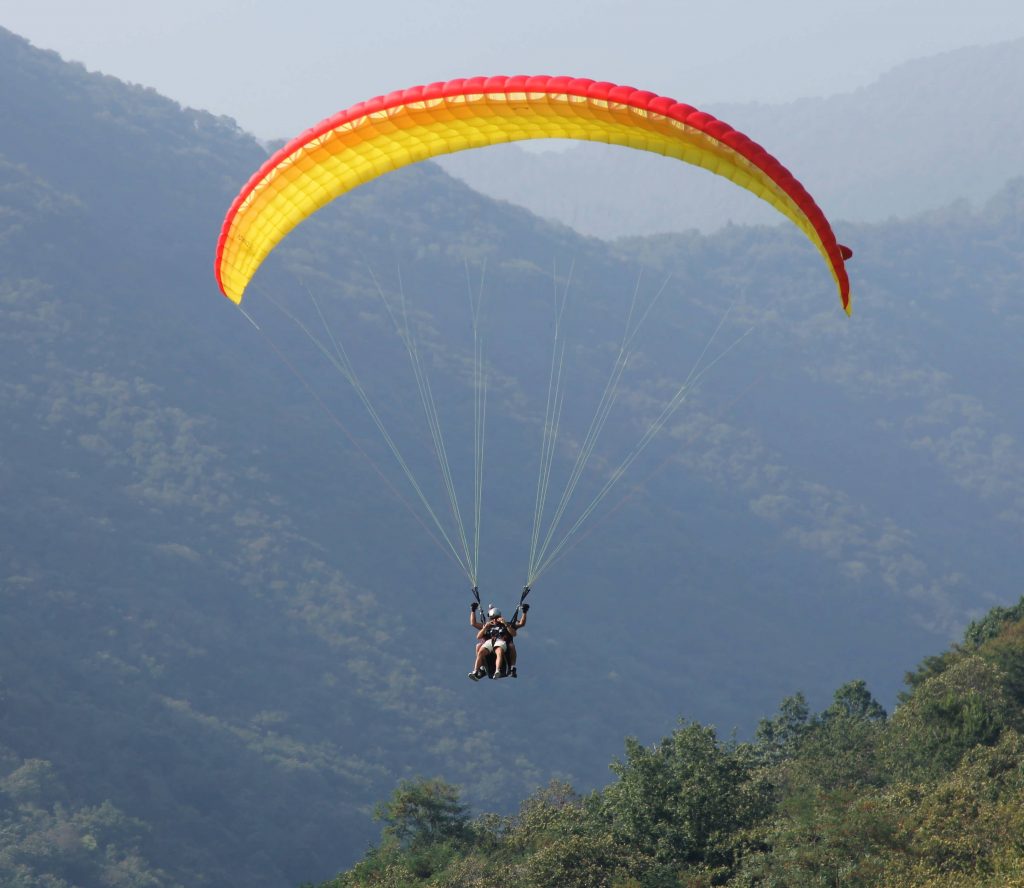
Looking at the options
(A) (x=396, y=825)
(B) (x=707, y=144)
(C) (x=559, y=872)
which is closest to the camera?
(B) (x=707, y=144)

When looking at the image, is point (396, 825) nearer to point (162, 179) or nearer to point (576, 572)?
point (576, 572)

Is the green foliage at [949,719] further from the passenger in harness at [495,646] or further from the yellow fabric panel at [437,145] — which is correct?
the yellow fabric panel at [437,145]

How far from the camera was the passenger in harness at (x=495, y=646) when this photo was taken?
19797 millimetres

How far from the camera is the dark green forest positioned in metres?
26.7

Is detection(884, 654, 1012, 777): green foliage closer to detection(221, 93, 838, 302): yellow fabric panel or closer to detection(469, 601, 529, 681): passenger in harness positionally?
detection(469, 601, 529, 681): passenger in harness

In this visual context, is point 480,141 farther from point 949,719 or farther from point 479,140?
point 949,719

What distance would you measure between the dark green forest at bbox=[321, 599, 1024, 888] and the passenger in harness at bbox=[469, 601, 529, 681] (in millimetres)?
9048

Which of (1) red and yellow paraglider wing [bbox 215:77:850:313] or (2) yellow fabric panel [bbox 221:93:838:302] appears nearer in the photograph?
(1) red and yellow paraglider wing [bbox 215:77:850:313]

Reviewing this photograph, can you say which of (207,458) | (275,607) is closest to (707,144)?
(275,607)

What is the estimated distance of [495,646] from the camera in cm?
1994

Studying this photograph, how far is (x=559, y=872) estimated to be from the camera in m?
29.1

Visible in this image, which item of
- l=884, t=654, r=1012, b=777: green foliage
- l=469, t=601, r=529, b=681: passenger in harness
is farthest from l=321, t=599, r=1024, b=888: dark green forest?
l=469, t=601, r=529, b=681: passenger in harness

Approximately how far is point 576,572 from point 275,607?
1876 inches

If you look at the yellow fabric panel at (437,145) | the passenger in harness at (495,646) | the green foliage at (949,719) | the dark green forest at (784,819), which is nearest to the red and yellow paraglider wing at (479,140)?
the yellow fabric panel at (437,145)
